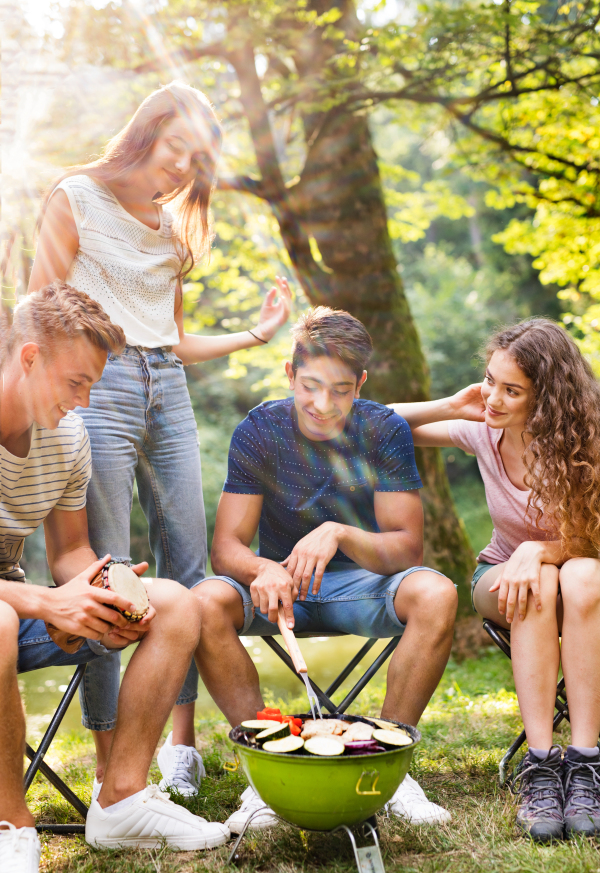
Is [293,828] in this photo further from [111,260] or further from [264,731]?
[111,260]

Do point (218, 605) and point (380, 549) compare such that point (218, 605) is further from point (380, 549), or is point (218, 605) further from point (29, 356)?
point (29, 356)

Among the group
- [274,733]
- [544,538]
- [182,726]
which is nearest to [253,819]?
[274,733]

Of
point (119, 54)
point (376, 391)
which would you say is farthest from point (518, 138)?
point (119, 54)

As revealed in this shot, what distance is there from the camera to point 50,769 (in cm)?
191

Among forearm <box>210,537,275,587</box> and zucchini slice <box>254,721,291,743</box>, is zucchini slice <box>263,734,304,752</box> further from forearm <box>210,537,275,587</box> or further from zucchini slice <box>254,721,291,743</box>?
forearm <box>210,537,275,587</box>

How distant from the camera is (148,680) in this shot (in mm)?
1862

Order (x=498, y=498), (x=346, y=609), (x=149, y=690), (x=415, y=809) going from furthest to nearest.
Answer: (x=498, y=498) < (x=346, y=609) < (x=415, y=809) < (x=149, y=690)

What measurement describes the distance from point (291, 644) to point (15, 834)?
76 centimetres

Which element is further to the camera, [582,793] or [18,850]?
[582,793]

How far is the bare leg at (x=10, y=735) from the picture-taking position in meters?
1.61

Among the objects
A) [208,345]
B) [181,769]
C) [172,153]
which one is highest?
[172,153]

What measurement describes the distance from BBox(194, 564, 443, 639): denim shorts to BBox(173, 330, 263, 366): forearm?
2.92 feet

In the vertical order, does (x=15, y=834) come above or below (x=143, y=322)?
below

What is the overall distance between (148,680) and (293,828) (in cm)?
55
